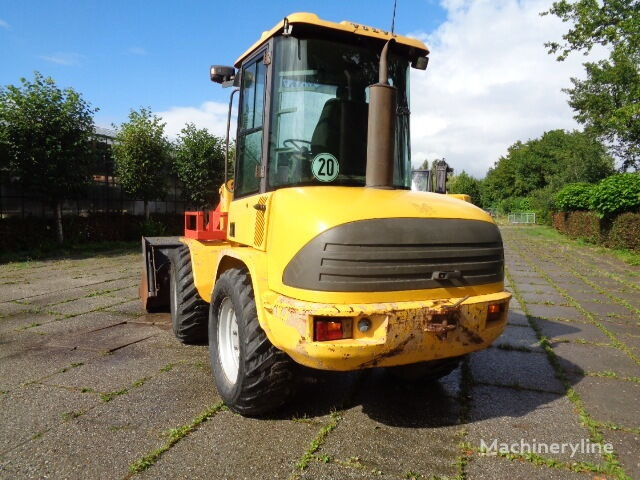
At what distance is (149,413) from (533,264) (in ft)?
38.4

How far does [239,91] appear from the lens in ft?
13.5

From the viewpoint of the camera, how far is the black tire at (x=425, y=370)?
359 cm

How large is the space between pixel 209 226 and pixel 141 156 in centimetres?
1192

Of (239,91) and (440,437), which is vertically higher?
(239,91)

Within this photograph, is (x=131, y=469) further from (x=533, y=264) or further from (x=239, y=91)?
(x=533, y=264)

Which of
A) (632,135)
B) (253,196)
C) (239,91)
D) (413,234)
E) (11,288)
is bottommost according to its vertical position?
(11,288)

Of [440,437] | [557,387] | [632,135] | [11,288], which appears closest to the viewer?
[440,437]

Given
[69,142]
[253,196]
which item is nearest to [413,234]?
[253,196]

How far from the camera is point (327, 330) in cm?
269

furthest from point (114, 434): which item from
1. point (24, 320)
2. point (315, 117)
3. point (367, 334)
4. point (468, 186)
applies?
point (468, 186)

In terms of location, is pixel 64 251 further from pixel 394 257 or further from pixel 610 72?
pixel 610 72

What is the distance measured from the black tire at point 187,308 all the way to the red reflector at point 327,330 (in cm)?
231

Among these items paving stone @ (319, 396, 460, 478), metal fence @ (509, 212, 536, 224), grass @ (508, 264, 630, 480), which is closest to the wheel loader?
paving stone @ (319, 396, 460, 478)

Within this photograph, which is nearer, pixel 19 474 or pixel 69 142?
pixel 19 474
